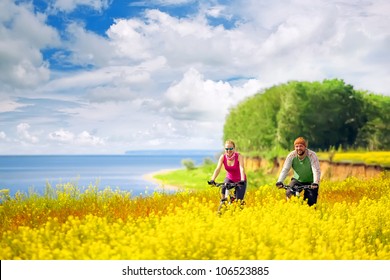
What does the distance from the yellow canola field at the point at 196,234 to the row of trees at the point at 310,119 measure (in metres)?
28.9

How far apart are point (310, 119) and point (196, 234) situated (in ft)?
113

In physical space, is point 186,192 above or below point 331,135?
below

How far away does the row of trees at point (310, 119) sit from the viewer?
41719 millimetres

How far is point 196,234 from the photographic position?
8.30m

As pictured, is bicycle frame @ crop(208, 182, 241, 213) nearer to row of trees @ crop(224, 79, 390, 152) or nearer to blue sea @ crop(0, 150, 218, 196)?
blue sea @ crop(0, 150, 218, 196)

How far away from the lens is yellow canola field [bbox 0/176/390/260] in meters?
8.21

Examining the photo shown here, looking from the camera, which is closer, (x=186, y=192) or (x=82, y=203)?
(x=82, y=203)

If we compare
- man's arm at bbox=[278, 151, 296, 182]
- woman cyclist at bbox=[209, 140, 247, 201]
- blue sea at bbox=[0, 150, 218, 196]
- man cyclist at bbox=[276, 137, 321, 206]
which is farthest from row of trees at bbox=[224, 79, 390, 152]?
woman cyclist at bbox=[209, 140, 247, 201]

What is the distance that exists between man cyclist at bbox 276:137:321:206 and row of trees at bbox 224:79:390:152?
1206 inches
